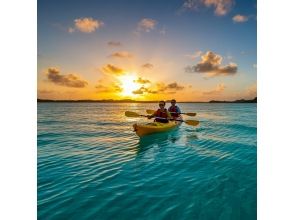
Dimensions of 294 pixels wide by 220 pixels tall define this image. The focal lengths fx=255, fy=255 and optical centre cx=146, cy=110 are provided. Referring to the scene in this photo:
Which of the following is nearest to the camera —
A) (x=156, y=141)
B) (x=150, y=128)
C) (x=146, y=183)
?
(x=146, y=183)

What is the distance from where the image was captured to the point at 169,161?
29.1ft

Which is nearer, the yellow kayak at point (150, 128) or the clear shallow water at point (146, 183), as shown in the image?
the clear shallow water at point (146, 183)

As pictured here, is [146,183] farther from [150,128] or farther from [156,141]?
[156,141]

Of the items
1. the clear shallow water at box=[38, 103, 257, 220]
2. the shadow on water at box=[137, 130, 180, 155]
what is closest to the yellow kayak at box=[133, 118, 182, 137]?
the shadow on water at box=[137, 130, 180, 155]

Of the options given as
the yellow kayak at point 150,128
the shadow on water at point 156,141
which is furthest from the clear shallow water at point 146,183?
the yellow kayak at point 150,128

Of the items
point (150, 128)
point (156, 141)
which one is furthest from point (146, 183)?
point (156, 141)

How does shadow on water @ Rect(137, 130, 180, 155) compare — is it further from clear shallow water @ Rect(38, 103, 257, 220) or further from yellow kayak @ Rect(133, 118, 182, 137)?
yellow kayak @ Rect(133, 118, 182, 137)

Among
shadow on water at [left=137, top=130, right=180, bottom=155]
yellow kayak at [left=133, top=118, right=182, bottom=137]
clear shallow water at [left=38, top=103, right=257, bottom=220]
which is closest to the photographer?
clear shallow water at [left=38, top=103, right=257, bottom=220]

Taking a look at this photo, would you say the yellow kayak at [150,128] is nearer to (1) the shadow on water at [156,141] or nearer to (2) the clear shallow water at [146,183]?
(1) the shadow on water at [156,141]

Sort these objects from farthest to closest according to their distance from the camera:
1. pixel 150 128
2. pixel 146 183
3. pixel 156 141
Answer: pixel 156 141, pixel 150 128, pixel 146 183

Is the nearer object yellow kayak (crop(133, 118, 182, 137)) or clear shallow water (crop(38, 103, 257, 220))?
clear shallow water (crop(38, 103, 257, 220))

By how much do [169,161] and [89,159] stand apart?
111 inches

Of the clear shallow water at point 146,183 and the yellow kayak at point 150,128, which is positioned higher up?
the yellow kayak at point 150,128
